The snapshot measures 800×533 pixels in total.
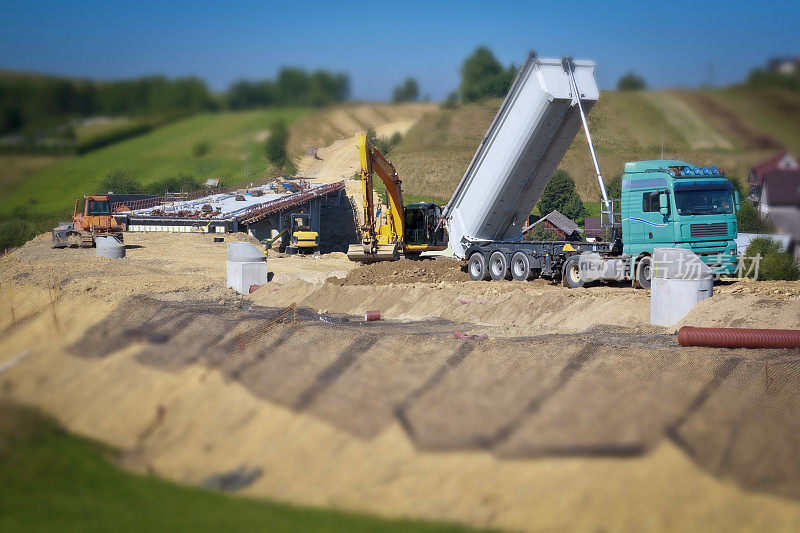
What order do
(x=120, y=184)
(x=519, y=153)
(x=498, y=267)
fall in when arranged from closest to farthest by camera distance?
1. (x=519, y=153)
2. (x=498, y=267)
3. (x=120, y=184)

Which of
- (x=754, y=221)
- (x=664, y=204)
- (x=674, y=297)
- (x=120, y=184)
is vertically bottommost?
(x=674, y=297)

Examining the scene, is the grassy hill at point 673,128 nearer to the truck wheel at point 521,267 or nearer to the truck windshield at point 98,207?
the truck wheel at point 521,267

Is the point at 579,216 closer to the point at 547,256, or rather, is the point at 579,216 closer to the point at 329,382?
the point at 547,256

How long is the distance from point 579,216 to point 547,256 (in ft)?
16.3

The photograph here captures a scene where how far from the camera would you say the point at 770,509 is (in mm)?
6934

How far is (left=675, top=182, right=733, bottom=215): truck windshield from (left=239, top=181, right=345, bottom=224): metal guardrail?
2041cm

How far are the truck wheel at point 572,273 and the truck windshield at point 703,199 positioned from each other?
8.94 ft

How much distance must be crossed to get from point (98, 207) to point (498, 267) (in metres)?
18.2

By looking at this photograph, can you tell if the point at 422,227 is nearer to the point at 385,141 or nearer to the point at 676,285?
the point at 385,141

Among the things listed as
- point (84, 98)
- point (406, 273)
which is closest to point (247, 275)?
point (406, 273)

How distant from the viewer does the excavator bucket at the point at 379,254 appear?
2400 cm

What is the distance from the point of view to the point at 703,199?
16359 millimetres

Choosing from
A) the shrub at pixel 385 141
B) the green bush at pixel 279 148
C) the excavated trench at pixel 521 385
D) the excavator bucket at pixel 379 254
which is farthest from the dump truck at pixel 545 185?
the green bush at pixel 279 148

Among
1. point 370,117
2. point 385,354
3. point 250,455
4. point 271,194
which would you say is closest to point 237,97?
point 385,354
